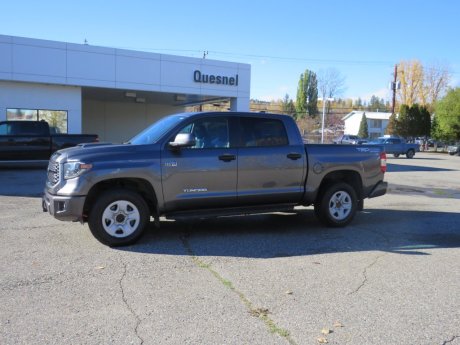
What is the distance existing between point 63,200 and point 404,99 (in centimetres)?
8806

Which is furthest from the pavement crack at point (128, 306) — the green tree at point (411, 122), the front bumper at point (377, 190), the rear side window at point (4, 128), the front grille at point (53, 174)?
the green tree at point (411, 122)

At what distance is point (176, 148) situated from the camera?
6.76 metres

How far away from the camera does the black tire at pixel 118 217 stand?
6.43 meters

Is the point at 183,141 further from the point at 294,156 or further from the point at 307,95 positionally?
the point at 307,95

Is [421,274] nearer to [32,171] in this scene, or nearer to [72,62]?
[32,171]

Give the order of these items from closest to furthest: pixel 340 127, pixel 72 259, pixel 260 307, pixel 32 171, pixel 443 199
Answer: pixel 260 307, pixel 72 259, pixel 443 199, pixel 32 171, pixel 340 127

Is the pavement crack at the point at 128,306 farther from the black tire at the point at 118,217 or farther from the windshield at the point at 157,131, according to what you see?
the windshield at the point at 157,131

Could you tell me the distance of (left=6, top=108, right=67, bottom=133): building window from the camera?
21.4 metres

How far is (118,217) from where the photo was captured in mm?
6543

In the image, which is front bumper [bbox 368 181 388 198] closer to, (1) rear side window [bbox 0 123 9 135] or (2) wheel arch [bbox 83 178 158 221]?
(2) wheel arch [bbox 83 178 158 221]

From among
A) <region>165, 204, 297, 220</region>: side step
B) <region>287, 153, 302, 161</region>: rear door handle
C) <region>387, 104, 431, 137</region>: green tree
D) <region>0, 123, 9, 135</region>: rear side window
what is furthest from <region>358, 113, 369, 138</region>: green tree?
<region>165, 204, 297, 220</region>: side step

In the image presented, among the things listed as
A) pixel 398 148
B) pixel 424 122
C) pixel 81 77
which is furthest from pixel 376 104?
pixel 81 77

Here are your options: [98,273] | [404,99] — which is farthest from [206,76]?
[404,99]

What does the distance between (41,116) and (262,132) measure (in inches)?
683
